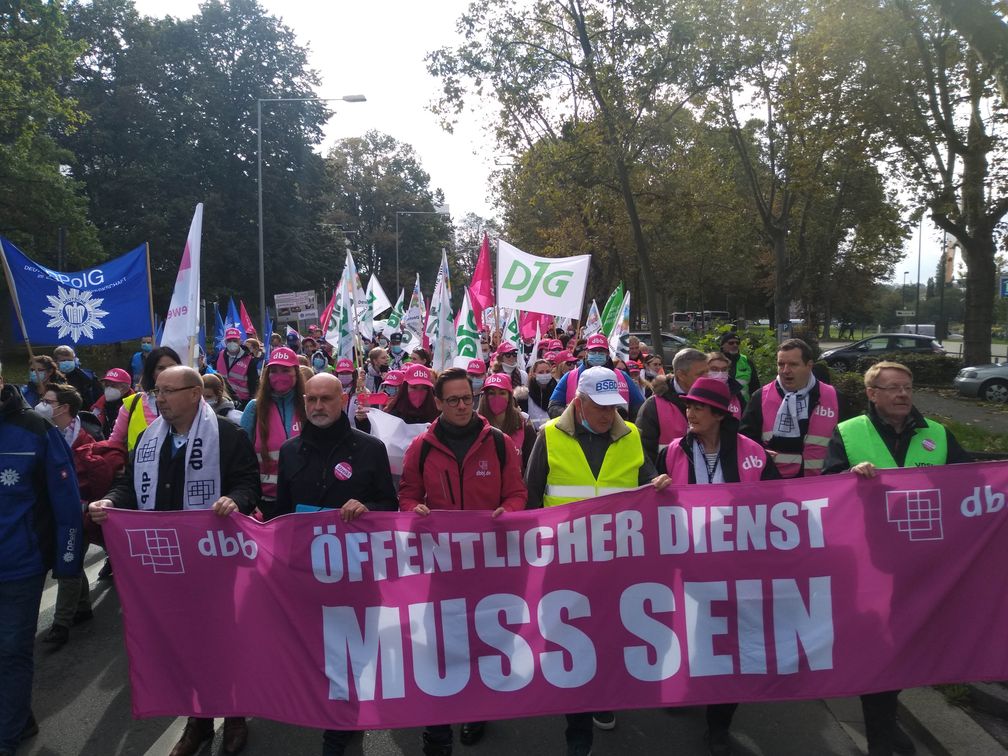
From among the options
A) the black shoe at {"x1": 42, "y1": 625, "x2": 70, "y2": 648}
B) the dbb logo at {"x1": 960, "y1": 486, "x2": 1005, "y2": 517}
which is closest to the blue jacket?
the black shoe at {"x1": 42, "y1": 625, "x2": 70, "y2": 648}

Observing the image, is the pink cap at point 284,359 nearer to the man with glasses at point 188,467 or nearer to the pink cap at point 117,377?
the man with glasses at point 188,467

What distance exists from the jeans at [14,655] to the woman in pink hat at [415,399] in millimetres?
2533

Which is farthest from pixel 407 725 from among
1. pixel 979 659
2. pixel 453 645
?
pixel 979 659

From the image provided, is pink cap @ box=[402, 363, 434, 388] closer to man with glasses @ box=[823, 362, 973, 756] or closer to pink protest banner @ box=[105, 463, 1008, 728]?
pink protest banner @ box=[105, 463, 1008, 728]

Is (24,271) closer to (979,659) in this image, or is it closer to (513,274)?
(513,274)

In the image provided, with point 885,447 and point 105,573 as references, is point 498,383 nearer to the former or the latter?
point 885,447

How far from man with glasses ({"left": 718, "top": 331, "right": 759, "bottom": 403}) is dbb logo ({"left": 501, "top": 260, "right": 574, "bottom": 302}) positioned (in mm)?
2729

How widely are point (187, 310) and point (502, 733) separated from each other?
4.16 metres

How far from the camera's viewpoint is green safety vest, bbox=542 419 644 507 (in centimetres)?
390

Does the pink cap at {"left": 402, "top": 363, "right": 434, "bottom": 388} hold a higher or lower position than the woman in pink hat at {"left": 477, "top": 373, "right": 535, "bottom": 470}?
higher

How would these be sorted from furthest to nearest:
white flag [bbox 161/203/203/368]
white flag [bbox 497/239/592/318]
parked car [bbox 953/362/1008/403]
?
parked car [bbox 953/362/1008/403] → white flag [bbox 497/239/592/318] → white flag [bbox 161/203/203/368]

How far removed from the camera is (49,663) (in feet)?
16.3

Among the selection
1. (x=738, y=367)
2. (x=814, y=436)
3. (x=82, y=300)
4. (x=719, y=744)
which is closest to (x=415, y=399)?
(x=814, y=436)

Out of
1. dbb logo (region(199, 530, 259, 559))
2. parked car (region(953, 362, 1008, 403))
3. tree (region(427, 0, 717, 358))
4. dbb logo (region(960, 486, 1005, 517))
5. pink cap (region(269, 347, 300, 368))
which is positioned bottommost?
parked car (region(953, 362, 1008, 403))
